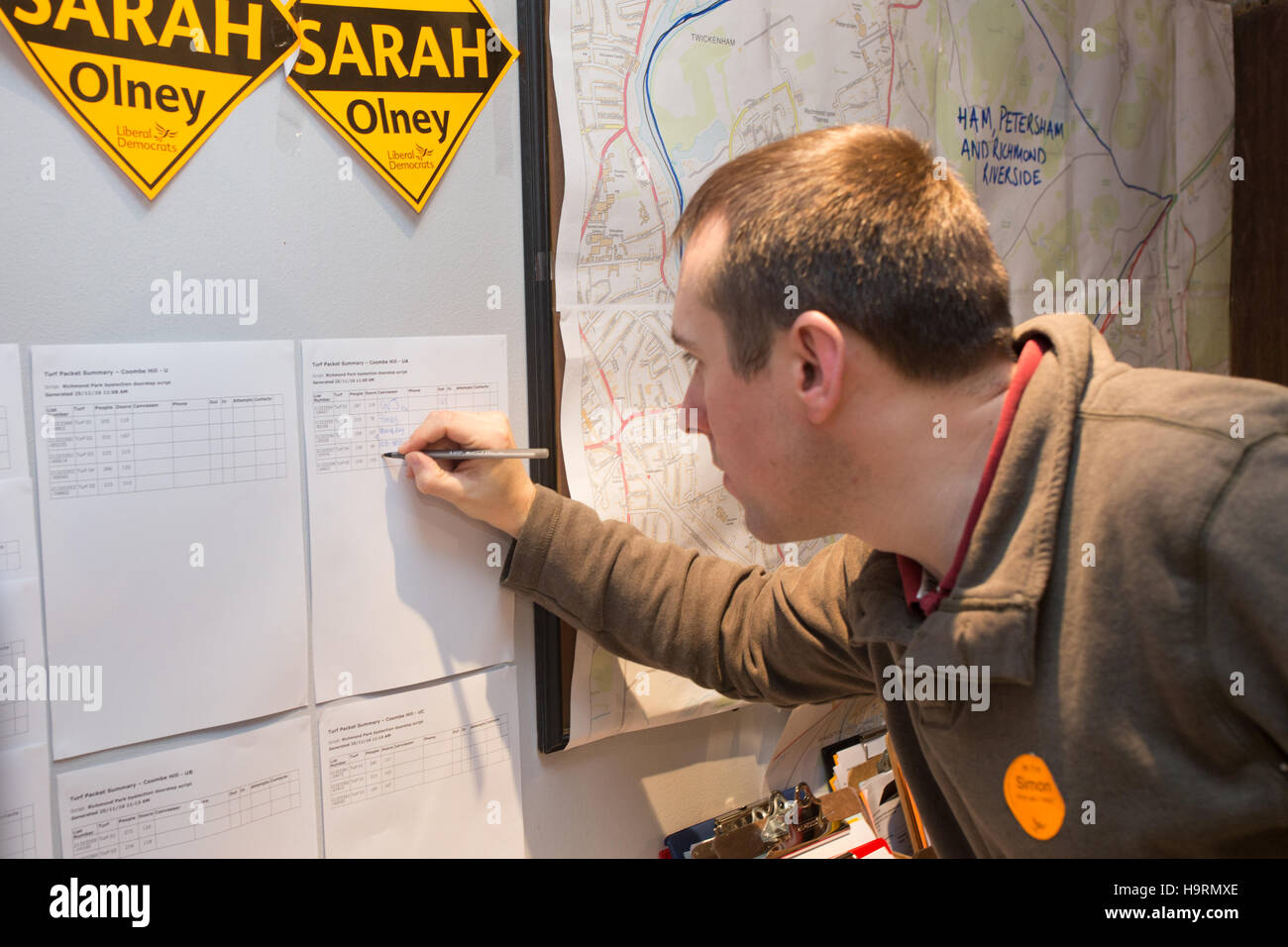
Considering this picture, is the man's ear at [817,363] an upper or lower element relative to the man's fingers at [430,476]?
upper

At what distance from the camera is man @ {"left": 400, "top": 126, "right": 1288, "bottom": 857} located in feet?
2.28

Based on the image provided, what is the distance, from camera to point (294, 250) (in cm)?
91

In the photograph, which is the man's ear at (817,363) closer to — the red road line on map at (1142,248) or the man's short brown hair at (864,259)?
the man's short brown hair at (864,259)

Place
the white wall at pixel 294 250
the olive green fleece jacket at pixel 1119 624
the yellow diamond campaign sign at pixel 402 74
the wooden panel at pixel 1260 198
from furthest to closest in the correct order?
the wooden panel at pixel 1260 198 < the yellow diamond campaign sign at pixel 402 74 < the white wall at pixel 294 250 < the olive green fleece jacket at pixel 1119 624

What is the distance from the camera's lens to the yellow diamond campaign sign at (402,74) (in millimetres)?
899

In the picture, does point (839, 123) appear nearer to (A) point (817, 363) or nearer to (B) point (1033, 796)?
(A) point (817, 363)

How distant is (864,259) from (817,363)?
0.10 metres

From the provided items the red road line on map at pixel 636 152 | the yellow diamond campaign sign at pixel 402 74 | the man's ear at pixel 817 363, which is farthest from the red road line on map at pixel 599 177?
the man's ear at pixel 817 363

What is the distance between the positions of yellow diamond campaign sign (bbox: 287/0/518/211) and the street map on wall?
10 cm

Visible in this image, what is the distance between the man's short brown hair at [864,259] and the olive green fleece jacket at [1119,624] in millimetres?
80

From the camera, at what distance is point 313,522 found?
36.8 inches

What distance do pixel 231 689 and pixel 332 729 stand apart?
0.12 m
